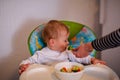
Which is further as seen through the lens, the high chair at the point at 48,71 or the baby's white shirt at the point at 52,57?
the baby's white shirt at the point at 52,57

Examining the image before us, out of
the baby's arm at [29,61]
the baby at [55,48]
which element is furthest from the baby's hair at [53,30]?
the baby's arm at [29,61]

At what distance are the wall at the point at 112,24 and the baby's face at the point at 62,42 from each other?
0.41 m

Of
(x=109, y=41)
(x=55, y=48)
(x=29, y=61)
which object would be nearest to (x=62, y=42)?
(x=55, y=48)

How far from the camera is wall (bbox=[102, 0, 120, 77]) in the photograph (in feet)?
4.59

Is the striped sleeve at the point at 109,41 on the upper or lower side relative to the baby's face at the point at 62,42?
upper

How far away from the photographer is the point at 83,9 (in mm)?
1545

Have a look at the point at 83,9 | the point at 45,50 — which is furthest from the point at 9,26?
the point at 83,9

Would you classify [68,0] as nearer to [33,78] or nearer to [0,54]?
[0,54]

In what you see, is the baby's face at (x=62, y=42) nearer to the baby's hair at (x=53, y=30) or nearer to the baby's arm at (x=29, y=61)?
the baby's hair at (x=53, y=30)

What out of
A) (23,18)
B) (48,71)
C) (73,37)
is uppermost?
(23,18)

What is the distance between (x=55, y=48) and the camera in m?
1.21

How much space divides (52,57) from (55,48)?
0.06m

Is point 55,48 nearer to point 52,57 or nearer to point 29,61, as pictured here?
point 52,57

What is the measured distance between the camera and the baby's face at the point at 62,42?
46.3 inches
